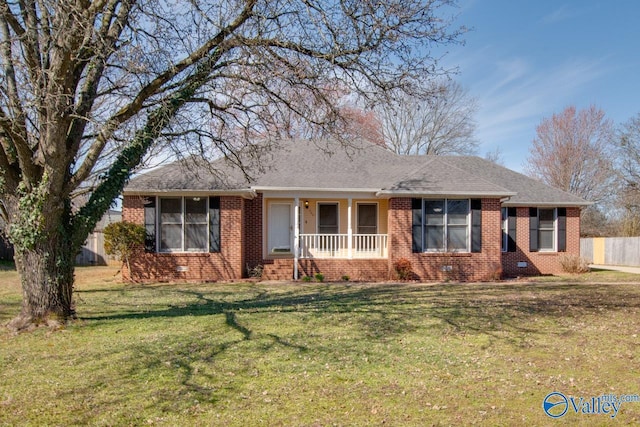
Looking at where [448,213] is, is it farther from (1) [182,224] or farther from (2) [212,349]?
(2) [212,349]

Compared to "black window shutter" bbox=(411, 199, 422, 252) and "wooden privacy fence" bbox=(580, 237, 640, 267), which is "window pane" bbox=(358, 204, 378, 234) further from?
"wooden privacy fence" bbox=(580, 237, 640, 267)

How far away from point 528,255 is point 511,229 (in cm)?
117

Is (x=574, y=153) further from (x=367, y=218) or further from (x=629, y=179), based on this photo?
(x=367, y=218)

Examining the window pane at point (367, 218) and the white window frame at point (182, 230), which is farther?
the window pane at point (367, 218)

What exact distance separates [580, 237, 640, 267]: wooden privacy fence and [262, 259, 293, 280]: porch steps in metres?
15.8

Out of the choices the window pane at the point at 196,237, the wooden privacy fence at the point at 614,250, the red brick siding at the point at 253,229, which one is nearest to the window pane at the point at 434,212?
the red brick siding at the point at 253,229

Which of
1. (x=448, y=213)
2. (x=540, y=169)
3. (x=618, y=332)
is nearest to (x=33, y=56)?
(x=618, y=332)

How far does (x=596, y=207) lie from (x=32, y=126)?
36.9 m

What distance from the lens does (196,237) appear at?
543 inches

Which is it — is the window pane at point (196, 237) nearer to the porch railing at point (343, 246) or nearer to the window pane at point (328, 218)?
the porch railing at point (343, 246)

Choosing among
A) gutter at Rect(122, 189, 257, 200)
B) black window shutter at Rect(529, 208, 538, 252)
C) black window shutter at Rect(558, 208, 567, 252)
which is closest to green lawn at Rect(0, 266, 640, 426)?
gutter at Rect(122, 189, 257, 200)

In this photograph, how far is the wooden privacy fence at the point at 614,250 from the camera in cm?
2222

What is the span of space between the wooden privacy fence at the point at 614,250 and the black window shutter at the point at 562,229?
20.4 feet

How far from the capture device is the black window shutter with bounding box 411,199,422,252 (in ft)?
45.2
